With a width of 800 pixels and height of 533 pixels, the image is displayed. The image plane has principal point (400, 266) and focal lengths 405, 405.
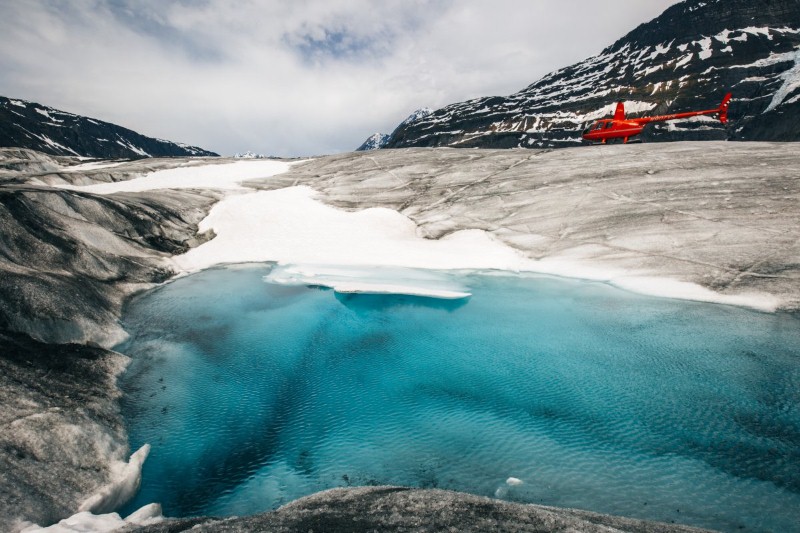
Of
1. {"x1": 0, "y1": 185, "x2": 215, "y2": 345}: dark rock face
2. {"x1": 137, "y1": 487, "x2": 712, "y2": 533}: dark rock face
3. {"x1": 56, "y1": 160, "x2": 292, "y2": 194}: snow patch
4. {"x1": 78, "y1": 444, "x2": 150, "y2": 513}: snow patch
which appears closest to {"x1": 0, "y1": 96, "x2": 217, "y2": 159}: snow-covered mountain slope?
{"x1": 56, "y1": 160, "x2": 292, "y2": 194}: snow patch

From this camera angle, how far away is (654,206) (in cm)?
2155

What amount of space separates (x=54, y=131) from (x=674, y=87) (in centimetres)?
22588

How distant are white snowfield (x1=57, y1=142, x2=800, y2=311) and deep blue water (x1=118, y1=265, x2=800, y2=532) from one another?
252cm

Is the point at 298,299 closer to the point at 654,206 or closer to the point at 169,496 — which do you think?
the point at 169,496

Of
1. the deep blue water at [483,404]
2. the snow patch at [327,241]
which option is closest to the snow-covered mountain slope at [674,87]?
the snow patch at [327,241]

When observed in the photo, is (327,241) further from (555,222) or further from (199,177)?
(199,177)

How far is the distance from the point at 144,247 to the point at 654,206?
2725 cm

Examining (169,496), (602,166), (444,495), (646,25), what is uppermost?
(646,25)

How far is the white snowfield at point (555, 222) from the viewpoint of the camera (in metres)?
17.4

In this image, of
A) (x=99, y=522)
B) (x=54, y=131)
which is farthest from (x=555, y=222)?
(x=54, y=131)

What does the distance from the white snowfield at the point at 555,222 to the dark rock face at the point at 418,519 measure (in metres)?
12.0

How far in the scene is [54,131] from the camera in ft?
542

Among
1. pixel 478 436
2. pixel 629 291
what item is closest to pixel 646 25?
pixel 629 291

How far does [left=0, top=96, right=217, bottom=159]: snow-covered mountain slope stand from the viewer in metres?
140
